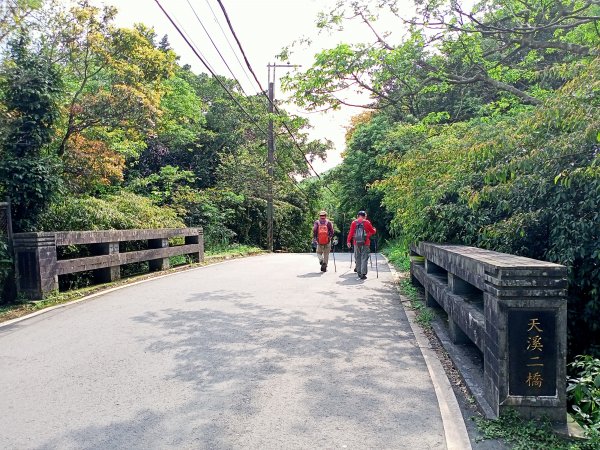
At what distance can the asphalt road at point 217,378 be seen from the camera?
3.61 metres

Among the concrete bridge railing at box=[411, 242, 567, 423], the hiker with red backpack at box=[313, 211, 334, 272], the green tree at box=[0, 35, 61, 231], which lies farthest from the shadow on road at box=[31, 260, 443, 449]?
the hiker with red backpack at box=[313, 211, 334, 272]

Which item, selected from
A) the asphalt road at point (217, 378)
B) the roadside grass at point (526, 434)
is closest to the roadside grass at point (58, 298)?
the asphalt road at point (217, 378)

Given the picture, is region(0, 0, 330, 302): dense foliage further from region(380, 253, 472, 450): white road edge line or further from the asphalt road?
region(380, 253, 472, 450): white road edge line

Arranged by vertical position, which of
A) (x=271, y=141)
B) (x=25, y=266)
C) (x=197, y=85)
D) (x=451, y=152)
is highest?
(x=197, y=85)

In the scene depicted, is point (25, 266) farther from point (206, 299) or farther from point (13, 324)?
point (206, 299)

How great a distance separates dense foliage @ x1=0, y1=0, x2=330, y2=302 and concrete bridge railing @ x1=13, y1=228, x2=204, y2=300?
666 mm

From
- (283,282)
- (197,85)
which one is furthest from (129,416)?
(197,85)

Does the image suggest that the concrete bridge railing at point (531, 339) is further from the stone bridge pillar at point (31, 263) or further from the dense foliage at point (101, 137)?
the dense foliage at point (101, 137)

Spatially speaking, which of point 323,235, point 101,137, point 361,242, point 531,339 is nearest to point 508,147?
point 531,339

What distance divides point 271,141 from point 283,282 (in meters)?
16.3

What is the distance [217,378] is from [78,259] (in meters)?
6.02

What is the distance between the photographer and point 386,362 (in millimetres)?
5352

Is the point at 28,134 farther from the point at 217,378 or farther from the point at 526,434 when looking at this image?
the point at 526,434

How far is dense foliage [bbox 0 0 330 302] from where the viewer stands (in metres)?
9.36
